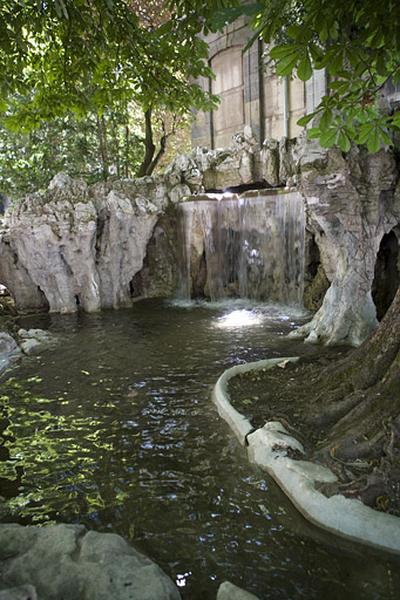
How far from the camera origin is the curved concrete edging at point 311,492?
3283 millimetres

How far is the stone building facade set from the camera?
62.3ft

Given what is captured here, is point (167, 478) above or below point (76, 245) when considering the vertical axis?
below

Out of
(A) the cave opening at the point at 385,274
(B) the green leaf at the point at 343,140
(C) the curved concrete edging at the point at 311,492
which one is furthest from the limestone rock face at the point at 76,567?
(A) the cave opening at the point at 385,274

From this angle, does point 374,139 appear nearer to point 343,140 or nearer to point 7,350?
point 343,140

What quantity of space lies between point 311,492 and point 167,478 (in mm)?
1424

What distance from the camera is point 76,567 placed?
2.83m

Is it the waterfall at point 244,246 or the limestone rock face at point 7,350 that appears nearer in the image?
the limestone rock face at point 7,350

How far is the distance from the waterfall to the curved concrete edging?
8119mm

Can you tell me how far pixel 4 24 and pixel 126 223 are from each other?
33.5 feet

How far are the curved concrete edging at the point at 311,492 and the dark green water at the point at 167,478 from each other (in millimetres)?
100

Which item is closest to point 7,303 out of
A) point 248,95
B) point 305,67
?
point 305,67

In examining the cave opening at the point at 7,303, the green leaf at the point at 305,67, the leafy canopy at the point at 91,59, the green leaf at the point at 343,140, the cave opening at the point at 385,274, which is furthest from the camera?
the cave opening at the point at 7,303

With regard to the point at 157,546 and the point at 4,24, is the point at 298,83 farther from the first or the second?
the point at 157,546

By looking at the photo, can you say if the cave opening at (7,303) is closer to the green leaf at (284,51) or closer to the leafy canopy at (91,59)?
the leafy canopy at (91,59)
